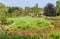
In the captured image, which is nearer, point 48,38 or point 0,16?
point 48,38

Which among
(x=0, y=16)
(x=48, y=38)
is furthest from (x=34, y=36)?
(x=0, y=16)

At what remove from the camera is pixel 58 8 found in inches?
1651

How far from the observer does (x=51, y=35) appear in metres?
12.2

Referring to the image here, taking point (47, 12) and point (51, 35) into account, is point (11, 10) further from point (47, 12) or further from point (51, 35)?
point (51, 35)

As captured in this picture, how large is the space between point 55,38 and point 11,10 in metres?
33.0

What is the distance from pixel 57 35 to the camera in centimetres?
1188

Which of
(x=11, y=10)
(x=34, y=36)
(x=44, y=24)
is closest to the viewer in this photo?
(x=34, y=36)

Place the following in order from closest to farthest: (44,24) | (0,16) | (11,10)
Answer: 1. (44,24)
2. (0,16)
3. (11,10)

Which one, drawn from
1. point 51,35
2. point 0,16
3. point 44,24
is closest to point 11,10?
point 0,16

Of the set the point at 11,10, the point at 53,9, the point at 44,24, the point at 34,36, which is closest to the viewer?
the point at 34,36

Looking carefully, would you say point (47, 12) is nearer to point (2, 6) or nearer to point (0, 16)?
point (2, 6)

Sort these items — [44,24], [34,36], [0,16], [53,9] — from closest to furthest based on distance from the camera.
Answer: [34,36] → [44,24] → [0,16] → [53,9]

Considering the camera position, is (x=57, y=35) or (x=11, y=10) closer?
(x=57, y=35)

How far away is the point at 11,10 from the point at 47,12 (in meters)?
7.58
